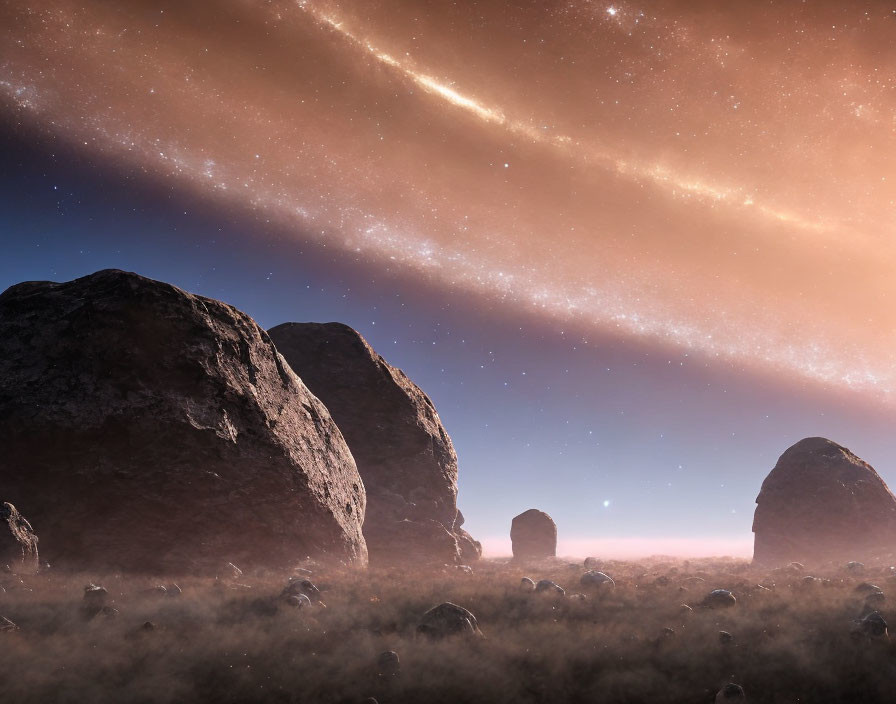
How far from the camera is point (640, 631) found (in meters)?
9.23

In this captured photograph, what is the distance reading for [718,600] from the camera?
11523 millimetres

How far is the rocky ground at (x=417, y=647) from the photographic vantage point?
6.59m

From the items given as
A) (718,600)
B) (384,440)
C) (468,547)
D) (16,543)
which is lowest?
(468,547)

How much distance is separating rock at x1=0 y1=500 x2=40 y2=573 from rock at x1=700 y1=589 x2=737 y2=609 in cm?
1462

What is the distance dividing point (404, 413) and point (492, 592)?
17.1 metres

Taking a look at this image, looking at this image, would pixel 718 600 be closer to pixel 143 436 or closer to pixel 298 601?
pixel 298 601

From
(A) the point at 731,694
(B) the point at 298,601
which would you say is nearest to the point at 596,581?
(B) the point at 298,601

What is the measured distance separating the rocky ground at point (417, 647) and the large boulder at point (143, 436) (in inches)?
108

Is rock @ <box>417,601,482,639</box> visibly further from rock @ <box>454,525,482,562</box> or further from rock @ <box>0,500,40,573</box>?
rock @ <box>454,525,482,562</box>

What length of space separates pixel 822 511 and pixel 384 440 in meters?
24.5

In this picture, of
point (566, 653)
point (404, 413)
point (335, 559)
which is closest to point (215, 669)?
point (566, 653)

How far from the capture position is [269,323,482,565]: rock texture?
85.9 feet

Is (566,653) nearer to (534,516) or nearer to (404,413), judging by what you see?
(404,413)

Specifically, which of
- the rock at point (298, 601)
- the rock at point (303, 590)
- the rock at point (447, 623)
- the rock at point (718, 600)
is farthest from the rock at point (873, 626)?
the rock at point (303, 590)
